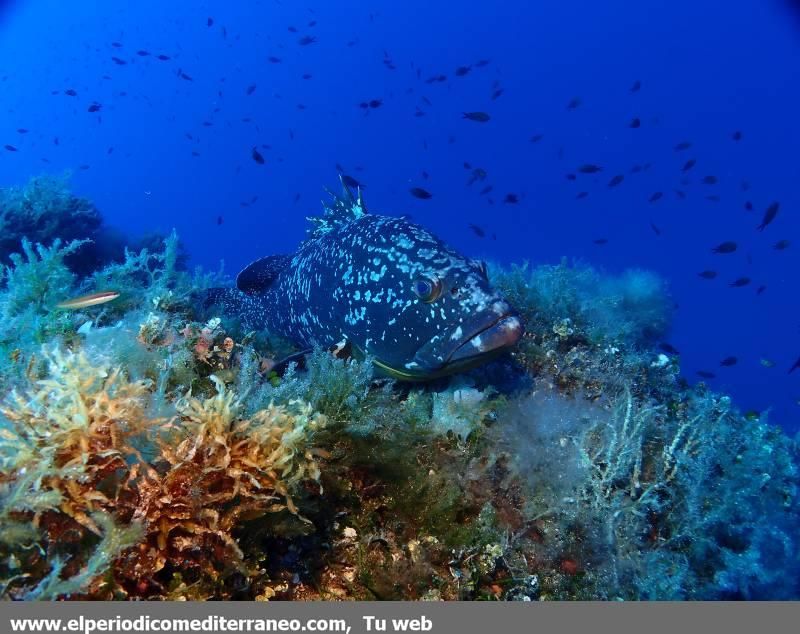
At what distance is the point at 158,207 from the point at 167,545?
107317mm

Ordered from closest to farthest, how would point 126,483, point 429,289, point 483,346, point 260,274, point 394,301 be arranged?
point 126,483
point 483,346
point 429,289
point 394,301
point 260,274

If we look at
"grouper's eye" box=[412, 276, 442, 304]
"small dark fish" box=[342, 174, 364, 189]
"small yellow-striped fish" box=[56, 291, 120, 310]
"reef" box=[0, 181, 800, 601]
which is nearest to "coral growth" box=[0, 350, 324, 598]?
"reef" box=[0, 181, 800, 601]

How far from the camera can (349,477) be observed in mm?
3447

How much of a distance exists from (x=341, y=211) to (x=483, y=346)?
3529mm

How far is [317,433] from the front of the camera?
3.07m

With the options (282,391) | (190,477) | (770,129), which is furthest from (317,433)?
(770,129)

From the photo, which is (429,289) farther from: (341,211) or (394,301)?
(341,211)

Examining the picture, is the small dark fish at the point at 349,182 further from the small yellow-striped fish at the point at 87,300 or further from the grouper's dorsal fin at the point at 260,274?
the small yellow-striped fish at the point at 87,300

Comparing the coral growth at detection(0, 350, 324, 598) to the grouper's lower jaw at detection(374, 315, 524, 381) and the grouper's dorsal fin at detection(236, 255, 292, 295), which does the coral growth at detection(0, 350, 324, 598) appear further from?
the grouper's dorsal fin at detection(236, 255, 292, 295)

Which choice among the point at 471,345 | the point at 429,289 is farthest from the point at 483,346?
the point at 429,289

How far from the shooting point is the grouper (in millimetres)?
4000

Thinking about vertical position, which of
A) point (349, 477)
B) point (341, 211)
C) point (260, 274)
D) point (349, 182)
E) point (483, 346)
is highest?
point (349, 182)

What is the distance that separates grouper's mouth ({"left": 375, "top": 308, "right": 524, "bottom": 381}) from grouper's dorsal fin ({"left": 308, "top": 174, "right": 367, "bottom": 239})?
8.94 feet
